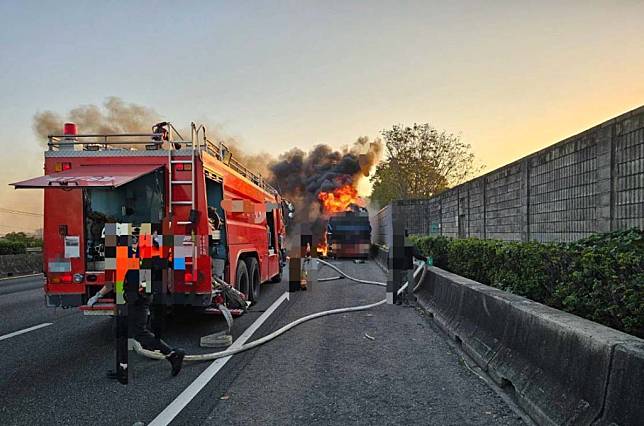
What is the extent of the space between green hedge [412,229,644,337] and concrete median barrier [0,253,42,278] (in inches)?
777

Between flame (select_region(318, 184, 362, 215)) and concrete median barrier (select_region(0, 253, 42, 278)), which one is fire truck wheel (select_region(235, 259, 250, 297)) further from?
flame (select_region(318, 184, 362, 215))

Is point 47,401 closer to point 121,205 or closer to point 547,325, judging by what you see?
point 121,205

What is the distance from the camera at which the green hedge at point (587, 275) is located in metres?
4.32

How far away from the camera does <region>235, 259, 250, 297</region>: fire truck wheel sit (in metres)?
9.20

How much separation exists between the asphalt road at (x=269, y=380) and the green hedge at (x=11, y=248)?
15.6 meters

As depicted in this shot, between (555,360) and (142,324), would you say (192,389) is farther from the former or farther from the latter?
(555,360)

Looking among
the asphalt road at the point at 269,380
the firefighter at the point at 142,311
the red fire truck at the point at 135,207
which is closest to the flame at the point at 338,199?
the asphalt road at the point at 269,380

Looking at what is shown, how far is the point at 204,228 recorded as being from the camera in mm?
7383

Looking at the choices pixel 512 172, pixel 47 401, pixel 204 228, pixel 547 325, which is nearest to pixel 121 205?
pixel 204 228

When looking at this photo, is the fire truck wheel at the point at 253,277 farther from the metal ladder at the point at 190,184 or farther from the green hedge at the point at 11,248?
the green hedge at the point at 11,248

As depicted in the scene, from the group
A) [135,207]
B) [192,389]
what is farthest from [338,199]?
[192,389]

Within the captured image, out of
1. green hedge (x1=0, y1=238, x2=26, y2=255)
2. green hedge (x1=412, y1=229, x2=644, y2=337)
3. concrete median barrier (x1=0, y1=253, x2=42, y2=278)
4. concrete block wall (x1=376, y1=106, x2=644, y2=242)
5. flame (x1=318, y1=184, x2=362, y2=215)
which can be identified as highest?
flame (x1=318, y1=184, x2=362, y2=215)

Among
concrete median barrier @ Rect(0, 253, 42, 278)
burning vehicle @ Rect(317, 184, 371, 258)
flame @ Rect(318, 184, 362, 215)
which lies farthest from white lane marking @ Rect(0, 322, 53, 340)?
flame @ Rect(318, 184, 362, 215)

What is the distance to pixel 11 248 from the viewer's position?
22906 mm
